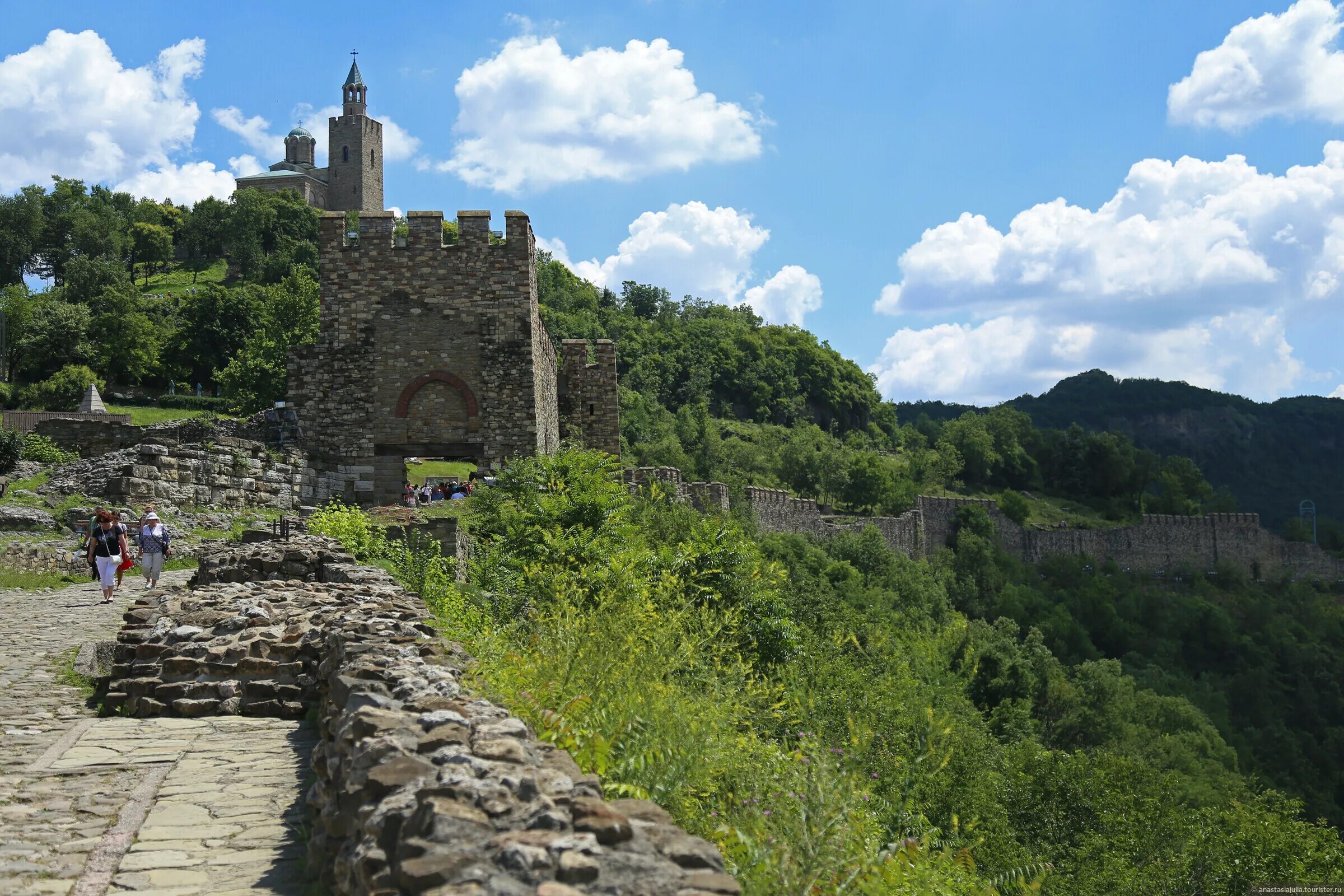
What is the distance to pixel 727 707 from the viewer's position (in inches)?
281

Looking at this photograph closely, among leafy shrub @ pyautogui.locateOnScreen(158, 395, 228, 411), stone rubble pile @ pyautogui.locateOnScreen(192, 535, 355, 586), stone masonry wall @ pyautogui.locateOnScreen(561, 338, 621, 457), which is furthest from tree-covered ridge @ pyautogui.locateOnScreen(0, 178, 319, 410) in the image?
stone rubble pile @ pyautogui.locateOnScreen(192, 535, 355, 586)

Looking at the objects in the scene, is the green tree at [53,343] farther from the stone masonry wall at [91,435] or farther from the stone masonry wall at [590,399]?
the stone masonry wall at [590,399]

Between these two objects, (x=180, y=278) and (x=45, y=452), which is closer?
(x=45, y=452)

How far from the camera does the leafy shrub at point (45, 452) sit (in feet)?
65.1

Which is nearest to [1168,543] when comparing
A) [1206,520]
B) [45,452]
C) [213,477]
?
[1206,520]

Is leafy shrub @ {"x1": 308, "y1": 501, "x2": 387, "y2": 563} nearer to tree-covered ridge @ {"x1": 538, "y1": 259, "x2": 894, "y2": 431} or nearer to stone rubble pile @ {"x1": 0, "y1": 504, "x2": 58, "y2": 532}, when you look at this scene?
stone rubble pile @ {"x1": 0, "y1": 504, "x2": 58, "y2": 532}

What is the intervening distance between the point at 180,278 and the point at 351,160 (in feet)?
75.0

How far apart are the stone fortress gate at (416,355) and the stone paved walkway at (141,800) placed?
12.5 metres

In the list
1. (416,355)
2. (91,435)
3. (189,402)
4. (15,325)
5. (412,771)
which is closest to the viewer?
(412,771)

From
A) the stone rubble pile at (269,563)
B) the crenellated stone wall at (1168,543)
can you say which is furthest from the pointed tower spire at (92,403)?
the crenellated stone wall at (1168,543)

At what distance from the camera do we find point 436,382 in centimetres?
2069

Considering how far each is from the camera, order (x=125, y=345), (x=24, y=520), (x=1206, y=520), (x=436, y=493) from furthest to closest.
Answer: (x=1206, y=520), (x=125, y=345), (x=436, y=493), (x=24, y=520)

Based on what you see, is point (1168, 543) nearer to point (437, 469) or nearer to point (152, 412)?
point (437, 469)

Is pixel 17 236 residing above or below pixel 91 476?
above
